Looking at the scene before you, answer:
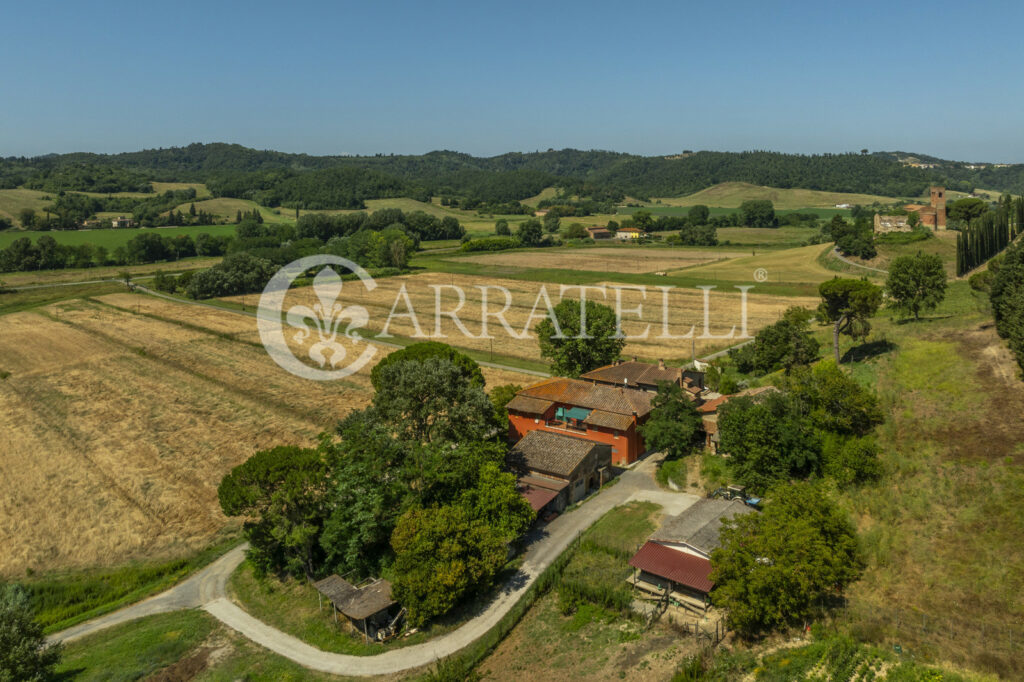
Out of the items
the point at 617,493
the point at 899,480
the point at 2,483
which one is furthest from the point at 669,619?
the point at 2,483

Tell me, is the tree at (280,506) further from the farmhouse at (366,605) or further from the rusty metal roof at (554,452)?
the rusty metal roof at (554,452)

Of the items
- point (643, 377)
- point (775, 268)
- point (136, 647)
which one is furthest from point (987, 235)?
point (136, 647)

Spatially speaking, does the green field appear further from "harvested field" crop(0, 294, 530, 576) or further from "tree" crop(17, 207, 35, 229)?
"harvested field" crop(0, 294, 530, 576)

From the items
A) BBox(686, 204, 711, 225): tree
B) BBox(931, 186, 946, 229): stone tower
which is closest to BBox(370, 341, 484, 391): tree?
BBox(931, 186, 946, 229): stone tower

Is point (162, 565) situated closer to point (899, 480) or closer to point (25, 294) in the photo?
point (899, 480)

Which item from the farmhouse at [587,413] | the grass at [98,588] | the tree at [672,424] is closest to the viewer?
the grass at [98,588]

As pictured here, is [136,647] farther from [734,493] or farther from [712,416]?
[712,416]

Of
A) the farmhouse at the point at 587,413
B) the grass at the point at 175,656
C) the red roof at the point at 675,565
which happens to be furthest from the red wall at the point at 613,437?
the grass at the point at 175,656
